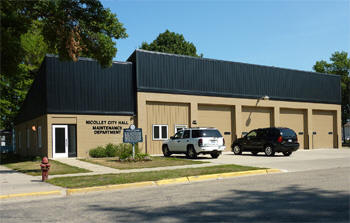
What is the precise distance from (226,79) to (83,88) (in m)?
11.7

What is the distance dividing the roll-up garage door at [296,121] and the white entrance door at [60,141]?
738 inches

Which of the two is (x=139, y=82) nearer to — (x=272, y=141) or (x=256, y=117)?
(x=272, y=141)

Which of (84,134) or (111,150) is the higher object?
(84,134)

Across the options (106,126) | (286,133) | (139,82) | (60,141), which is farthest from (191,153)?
(60,141)

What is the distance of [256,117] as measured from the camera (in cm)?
3244

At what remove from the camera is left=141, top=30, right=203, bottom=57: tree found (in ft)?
179

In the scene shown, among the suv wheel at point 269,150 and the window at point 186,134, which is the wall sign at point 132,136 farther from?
the suv wheel at point 269,150

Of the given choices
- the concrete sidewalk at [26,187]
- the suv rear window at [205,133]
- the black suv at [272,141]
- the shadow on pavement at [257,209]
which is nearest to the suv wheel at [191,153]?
the suv rear window at [205,133]

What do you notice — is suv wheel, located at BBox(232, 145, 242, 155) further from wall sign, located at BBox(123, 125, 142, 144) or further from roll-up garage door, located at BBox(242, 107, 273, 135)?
wall sign, located at BBox(123, 125, 142, 144)

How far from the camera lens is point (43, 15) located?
16.7 metres

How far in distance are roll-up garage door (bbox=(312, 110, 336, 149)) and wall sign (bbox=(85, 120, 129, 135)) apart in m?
18.8

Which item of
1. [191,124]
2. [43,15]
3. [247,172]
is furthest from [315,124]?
[43,15]

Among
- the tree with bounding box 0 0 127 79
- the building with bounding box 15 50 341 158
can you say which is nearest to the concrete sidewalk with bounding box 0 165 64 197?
the tree with bounding box 0 0 127 79

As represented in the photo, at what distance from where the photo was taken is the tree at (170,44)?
54.5 metres
